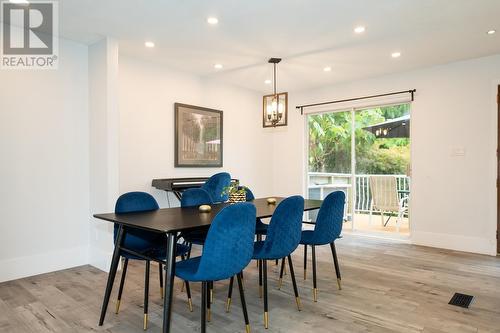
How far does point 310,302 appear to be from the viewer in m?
2.91

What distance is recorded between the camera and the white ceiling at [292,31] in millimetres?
3059

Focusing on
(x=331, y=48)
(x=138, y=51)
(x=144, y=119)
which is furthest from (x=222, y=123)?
(x=331, y=48)

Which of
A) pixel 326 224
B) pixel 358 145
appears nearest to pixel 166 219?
pixel 326 224

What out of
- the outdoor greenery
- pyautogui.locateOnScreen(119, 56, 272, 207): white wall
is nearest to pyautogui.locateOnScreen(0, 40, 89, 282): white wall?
pyautogui.locateOnScreen(119, 56, 272, 207): white wall

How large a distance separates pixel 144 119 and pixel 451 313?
3971 millimetres

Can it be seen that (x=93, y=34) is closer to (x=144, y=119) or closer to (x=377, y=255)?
(x=144, y=119)

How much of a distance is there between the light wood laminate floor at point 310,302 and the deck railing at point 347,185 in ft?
6.16

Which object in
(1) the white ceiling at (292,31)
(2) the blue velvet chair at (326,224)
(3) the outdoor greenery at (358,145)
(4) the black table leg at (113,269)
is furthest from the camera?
(3) the outdoor greenery at (358,145)

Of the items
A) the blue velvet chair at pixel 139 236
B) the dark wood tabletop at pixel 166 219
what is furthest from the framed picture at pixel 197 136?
the dark wood tabletop at pixel 166 219

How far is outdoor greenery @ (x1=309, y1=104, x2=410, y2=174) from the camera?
556 centimetres

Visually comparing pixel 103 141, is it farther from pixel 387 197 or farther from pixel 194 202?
pixel 387 197

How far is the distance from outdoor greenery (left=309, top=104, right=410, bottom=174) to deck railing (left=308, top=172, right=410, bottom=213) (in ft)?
0.36

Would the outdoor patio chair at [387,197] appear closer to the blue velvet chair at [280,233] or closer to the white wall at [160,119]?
the white wall at [160,119]

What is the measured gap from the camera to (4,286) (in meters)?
3.26
